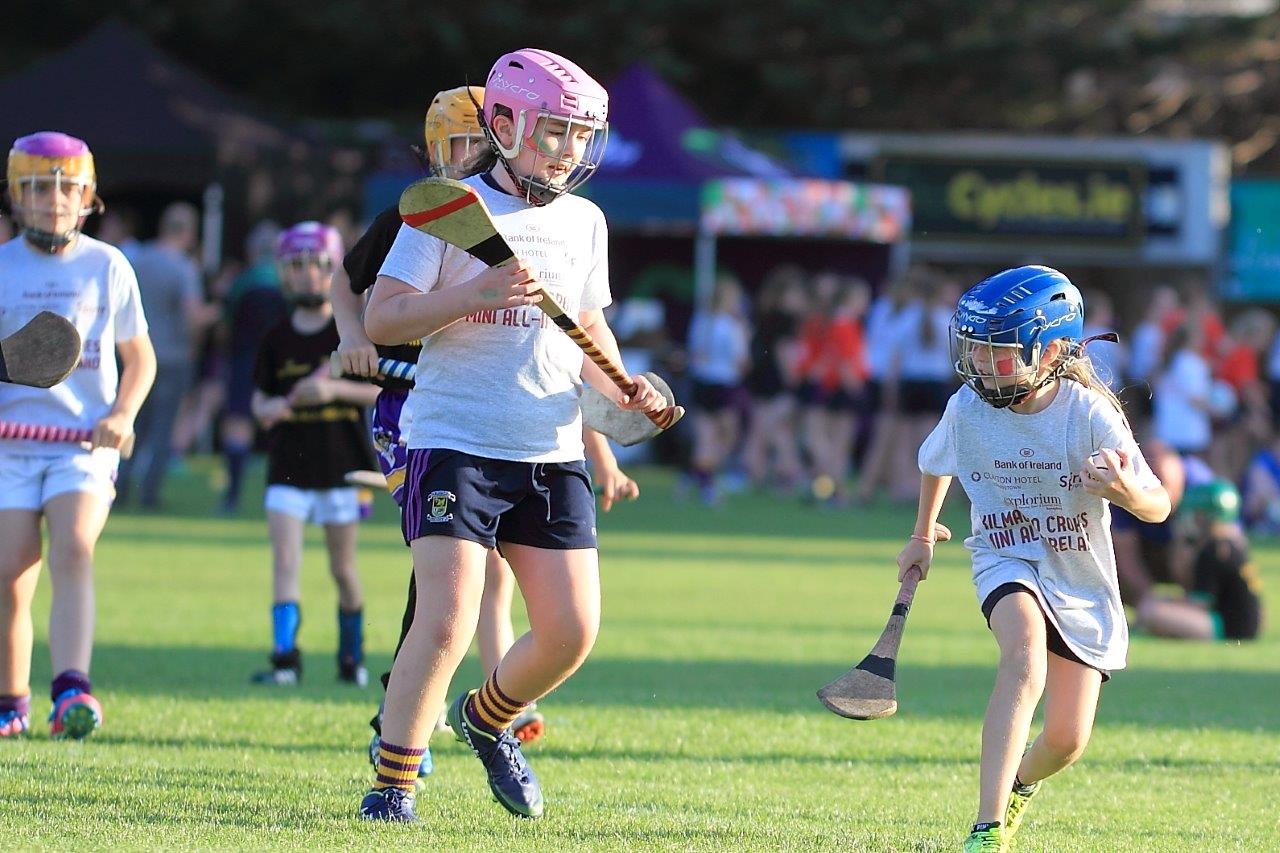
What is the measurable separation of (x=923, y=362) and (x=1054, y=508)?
43.4 ft

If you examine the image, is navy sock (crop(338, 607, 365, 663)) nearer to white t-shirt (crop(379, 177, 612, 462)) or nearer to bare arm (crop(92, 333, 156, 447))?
bare arm (crop(92, 333, 156, 447))

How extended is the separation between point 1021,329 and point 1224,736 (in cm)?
298

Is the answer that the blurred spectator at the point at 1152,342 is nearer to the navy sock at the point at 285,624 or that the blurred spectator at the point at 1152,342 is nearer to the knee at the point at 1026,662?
the navy sock at the point at 285,624

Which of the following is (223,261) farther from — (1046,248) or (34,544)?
(34,544)

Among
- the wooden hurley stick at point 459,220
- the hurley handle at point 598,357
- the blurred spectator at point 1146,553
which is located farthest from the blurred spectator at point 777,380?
the wooden hurley stick at point 459,220

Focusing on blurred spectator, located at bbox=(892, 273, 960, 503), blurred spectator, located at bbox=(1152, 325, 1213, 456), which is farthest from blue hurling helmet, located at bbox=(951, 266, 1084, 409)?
blurred spectator, located at bbox=(892, 273, 960, 503)

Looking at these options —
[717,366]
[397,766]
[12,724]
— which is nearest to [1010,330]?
[397,766]

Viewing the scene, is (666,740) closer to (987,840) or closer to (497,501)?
(497,501)

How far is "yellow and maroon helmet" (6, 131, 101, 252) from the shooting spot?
6484 millimetres

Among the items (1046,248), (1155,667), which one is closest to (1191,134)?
(1046,248)

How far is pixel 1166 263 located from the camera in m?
27.2

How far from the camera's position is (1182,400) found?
16625mm

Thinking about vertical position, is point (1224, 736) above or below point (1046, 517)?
below

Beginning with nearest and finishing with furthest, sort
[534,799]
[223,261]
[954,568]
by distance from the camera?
[534,799], [954,568], [223,261]
